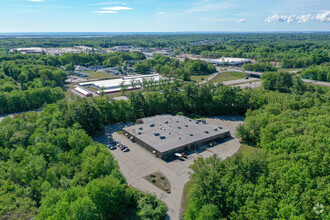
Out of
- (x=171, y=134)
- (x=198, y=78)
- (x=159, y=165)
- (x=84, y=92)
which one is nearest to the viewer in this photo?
(x=159, y=165)

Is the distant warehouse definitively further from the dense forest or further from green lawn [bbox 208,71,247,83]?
green lawn [bbox 208,71,247,83]

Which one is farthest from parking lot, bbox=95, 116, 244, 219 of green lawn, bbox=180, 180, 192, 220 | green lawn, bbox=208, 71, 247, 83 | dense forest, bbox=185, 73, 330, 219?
green lawn, bbox=208, 71, 247, 83

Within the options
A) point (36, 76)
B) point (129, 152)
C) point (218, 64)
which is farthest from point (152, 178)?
point (218, 64)

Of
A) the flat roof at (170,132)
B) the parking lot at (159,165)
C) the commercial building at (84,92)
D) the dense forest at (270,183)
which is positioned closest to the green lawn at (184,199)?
the parking lot at (159,165)

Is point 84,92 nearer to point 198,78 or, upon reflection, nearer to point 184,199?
point 198,78

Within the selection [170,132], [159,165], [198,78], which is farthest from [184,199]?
[198,78]

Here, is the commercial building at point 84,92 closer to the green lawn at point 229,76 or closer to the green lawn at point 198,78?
the green lawn at point 198,78
